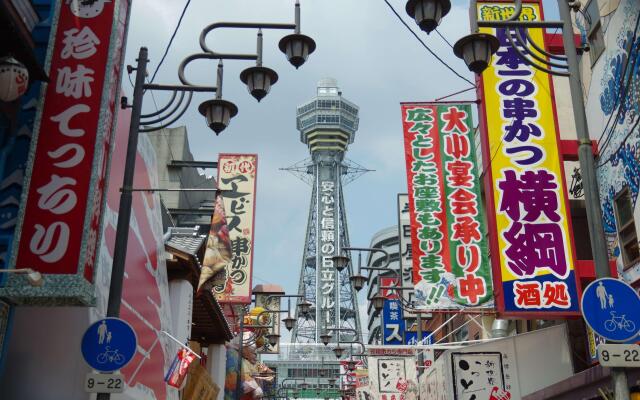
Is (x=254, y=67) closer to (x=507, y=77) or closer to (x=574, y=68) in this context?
(x=574, y=68)

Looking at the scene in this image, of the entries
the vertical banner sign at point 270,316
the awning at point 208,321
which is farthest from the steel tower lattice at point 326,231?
the awning at point 208,321

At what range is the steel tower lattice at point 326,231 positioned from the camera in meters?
155

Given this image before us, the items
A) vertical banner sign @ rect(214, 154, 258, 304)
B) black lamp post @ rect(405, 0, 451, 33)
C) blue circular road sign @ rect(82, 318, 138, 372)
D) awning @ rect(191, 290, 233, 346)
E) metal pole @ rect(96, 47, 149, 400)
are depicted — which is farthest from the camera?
vertical banner sign @ rect(214, 154, 258, 304)

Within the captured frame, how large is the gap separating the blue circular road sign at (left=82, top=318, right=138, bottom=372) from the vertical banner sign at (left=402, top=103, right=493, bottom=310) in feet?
31.8

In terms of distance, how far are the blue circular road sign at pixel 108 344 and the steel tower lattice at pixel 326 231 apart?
5364 inches

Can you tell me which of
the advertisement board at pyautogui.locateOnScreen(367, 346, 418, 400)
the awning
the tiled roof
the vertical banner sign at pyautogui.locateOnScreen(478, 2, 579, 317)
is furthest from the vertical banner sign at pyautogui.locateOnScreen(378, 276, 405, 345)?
the vertical banner sign at pyautogui.locateOnScreen(478, 2, 579, 317)

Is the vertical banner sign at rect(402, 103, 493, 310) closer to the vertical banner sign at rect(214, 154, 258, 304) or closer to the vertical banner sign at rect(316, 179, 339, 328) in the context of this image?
the vertical banner sign at rect(214, 154, 258, 304)

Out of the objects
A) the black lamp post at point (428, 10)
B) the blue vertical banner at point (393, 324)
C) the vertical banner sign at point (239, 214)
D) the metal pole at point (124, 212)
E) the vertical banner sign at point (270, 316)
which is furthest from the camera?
the blue vertical banner at point (393, 324)

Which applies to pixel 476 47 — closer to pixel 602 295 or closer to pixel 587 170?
pixel 587 170

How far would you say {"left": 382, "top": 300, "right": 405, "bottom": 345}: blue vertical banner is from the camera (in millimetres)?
42719

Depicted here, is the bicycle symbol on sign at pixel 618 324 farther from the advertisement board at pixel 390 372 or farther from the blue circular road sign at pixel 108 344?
the advertisement board at pixel 390 372

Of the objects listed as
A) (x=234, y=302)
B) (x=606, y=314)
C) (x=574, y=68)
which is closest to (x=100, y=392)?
(x=606, y=314)

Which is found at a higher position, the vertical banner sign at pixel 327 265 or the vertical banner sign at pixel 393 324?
the vertical banner sign at pixel 327 265

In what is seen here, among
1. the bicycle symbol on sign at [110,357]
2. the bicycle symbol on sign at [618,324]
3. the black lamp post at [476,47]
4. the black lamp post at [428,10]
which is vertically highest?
the black lamp post at [428,10]
